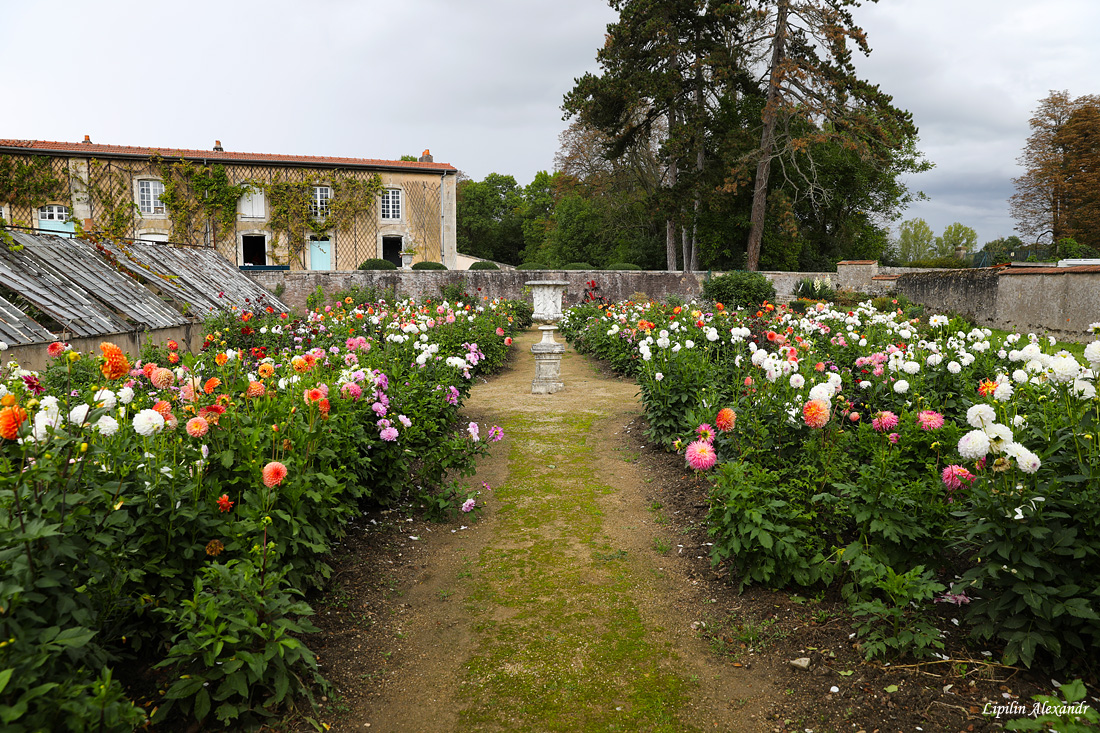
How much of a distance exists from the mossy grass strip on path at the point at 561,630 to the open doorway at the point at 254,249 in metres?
21.0

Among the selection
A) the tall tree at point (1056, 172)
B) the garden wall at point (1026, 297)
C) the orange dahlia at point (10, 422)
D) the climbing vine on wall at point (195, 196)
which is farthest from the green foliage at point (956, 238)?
the orange dahlia at point (10, 422)

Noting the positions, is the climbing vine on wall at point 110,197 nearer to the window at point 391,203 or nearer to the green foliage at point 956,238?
the window at point 391,203

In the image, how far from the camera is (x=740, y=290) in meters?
15.7

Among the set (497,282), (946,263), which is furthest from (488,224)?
(946,263)

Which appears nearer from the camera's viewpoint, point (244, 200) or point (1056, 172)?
point (244, 200)

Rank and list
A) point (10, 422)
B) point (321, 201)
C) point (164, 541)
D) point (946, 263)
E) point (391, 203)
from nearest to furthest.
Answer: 1. point (10, 422)
2. point (164, 541)
3. point (321, 201)
4. point (391, 203)
5. point (946, 263)

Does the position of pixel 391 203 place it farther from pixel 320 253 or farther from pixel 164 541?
pixel 164 541

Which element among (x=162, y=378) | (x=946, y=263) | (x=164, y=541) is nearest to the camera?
(x=164, y=541)

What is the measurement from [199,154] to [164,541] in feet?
77.1

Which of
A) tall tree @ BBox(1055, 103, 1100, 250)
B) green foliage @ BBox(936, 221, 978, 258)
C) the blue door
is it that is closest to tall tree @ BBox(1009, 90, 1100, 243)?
tall tree @ BBox(1055, 103, 1100, 250)

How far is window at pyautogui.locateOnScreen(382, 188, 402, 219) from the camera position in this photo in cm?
2362

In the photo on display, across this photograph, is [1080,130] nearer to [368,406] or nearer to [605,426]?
[605,426]

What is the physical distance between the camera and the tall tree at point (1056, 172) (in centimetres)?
3097

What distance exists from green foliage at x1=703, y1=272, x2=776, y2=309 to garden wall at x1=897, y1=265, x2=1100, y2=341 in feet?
12.5
